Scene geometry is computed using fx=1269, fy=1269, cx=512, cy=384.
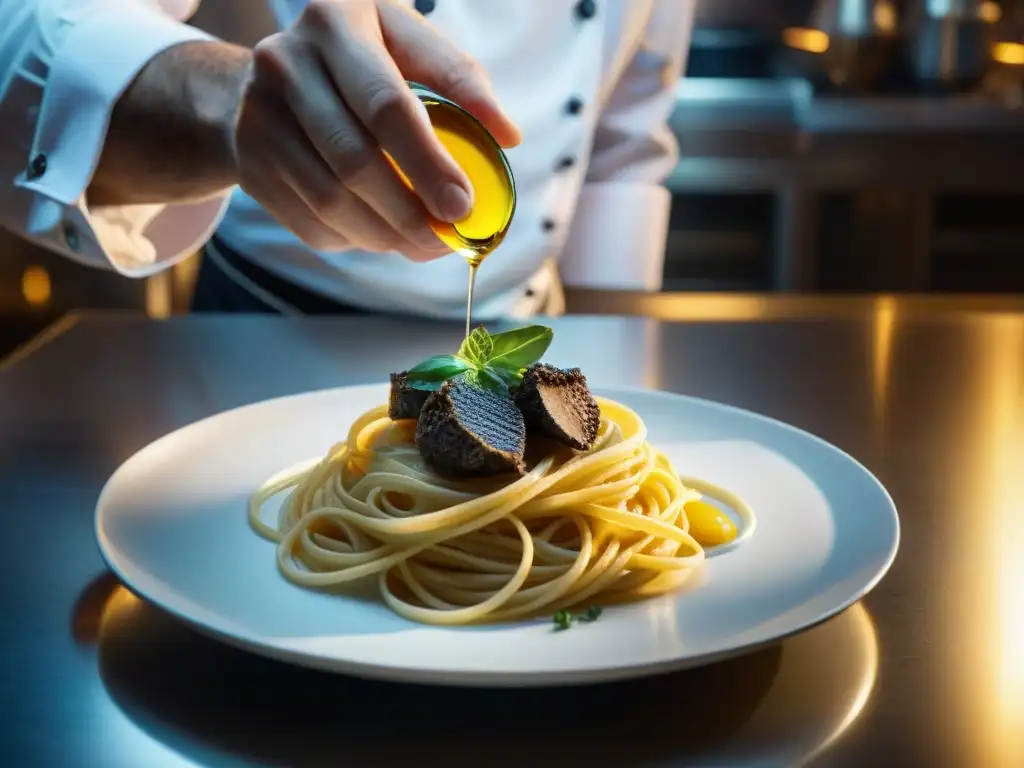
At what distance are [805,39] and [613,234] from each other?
4.99ft

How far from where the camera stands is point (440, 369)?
1050mm

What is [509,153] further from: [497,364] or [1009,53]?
[1009,53]

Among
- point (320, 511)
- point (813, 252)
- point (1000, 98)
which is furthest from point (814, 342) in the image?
point (1000, 98)

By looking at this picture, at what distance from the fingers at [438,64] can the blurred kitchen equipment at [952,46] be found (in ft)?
8.26

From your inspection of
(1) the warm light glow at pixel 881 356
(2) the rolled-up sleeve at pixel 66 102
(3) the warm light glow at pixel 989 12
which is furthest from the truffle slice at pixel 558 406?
(3) the warm light glow at pixel 989 12

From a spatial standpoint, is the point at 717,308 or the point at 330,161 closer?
the point at 330,161

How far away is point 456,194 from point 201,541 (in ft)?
1.16

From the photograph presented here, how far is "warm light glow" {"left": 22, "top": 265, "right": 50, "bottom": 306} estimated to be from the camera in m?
2.35

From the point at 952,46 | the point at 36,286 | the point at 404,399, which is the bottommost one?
the point at 36,286

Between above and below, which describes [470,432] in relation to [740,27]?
below

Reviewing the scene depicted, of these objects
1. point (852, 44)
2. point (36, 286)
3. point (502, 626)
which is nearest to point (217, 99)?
point (502, 626)

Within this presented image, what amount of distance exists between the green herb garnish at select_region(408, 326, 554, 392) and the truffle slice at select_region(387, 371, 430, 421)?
0.01 meters

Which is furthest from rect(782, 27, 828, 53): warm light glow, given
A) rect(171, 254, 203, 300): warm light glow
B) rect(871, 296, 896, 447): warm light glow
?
rect(171, 254, 203, 300): warm light glow

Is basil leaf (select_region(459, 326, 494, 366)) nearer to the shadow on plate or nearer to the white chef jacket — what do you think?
the shadow on plate
